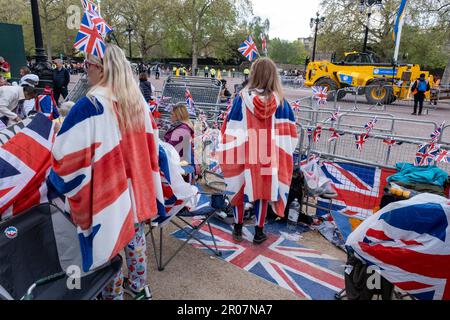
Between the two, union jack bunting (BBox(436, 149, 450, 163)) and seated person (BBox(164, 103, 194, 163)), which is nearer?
union jack bunting (BBox(436, 149, 450, 163))

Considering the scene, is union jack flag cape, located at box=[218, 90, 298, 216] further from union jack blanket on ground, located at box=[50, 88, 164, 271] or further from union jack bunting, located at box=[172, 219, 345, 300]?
union jack blanket on ground, located at box=[50, 88, 164, 271]

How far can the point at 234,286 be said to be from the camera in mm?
2777

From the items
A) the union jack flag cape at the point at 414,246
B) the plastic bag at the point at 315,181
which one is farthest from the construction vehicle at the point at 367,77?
the union jack flag cape at the point at 414,246

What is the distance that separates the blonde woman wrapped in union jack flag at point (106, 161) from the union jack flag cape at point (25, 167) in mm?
234

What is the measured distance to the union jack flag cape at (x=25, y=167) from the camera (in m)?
Answer: 1.95

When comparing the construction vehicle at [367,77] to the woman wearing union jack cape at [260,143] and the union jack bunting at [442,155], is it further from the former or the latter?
the woman wearing union jack cape at [260,143]

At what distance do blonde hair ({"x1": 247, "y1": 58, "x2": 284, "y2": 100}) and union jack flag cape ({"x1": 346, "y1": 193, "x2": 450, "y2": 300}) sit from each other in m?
1.51

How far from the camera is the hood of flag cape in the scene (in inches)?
124

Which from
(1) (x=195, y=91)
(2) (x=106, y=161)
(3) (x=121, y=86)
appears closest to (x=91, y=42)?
(3) (x=121, y=86)

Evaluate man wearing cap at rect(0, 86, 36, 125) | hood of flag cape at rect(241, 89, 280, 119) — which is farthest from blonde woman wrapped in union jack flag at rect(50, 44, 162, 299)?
man wearing cap at rect(0, 86, 36, 125)
